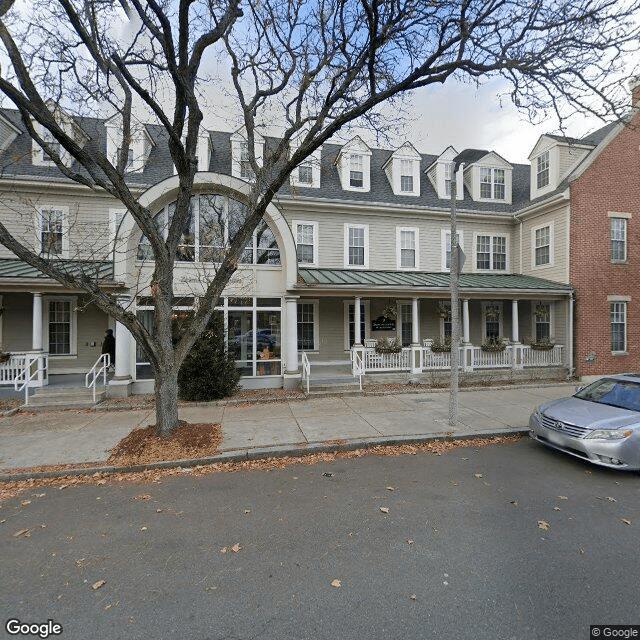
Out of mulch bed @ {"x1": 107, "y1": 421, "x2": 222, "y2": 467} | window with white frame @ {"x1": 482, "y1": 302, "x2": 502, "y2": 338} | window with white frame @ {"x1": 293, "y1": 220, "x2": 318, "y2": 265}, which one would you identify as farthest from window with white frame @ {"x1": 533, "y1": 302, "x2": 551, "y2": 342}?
mulch bed @ {"x1": 107, "y1": 421, "x2": 222, "y2": 467}

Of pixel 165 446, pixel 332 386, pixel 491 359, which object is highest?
pixel 491 359

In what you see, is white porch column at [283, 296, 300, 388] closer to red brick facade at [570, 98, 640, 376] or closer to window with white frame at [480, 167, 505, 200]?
red brick facade at [570, 98, 640, 376]

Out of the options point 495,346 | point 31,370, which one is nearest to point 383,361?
point 495,346

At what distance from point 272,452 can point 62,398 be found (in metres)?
7.15

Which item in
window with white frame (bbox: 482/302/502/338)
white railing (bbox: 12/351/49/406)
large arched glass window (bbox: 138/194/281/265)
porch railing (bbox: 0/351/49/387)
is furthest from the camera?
window with white frame (bbox: 482/302/502/338)

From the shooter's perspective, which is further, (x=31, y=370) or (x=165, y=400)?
(x=31, y=370)

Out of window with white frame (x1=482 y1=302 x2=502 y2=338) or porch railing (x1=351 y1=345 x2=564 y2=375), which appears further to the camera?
window with white frame (x1=482 y1=302 x2=502 y2=338)

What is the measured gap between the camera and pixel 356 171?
48.1 feet

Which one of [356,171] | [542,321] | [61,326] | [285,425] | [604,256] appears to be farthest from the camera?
[356,171]

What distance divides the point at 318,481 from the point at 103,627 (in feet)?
9.46

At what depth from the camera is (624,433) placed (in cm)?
505

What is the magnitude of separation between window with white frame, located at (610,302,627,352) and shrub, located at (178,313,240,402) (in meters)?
14.6

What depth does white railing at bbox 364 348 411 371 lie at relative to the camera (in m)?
11.7

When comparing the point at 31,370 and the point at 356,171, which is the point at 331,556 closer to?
the point at 31,370
